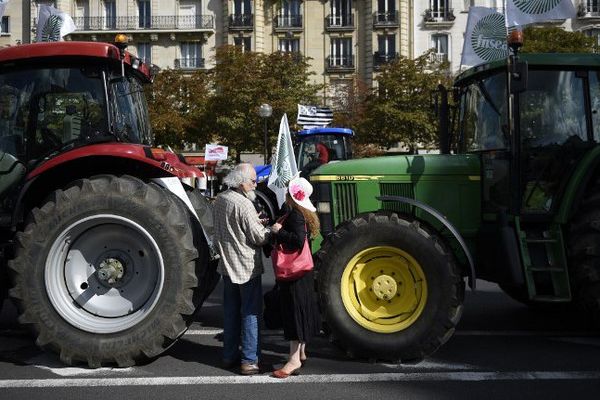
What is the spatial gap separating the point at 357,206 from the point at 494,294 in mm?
3391

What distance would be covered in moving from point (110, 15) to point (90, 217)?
140 feet

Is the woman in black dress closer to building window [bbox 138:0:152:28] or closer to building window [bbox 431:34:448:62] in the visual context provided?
building window [bbox 431:34:448:62]

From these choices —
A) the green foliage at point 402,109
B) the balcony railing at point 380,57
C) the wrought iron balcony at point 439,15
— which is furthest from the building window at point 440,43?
the green foliage at point 402,109

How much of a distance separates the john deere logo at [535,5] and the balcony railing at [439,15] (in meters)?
36.2

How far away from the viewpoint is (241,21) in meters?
43.5

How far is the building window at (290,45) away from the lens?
144 feet

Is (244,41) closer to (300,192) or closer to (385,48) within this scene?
(385,48)

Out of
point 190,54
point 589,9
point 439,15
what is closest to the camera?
point 589,9

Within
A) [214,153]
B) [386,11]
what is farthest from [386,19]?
[214,153]

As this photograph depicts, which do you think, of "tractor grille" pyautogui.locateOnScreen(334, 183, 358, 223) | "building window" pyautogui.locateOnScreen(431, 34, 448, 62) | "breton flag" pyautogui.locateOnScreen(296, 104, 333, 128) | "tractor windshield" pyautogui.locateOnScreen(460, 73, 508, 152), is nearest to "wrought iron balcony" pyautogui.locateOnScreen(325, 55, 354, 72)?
"building window" pyautogui.locateOnScreen(431, 34, 448, 62)

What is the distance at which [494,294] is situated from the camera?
8133mm

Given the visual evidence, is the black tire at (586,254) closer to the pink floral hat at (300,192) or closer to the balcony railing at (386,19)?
the pink floral hat at (300,192)

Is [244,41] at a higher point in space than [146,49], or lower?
higher

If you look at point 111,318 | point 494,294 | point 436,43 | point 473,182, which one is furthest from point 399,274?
point 436,43
